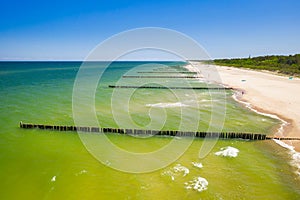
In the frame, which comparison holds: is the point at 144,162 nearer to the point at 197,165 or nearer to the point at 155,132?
the point at 197,165

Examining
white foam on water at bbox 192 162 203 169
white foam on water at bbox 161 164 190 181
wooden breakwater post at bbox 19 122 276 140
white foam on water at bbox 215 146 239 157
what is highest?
wooden breakwater post at bbox 19 122 276 140

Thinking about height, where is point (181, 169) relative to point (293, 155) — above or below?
below

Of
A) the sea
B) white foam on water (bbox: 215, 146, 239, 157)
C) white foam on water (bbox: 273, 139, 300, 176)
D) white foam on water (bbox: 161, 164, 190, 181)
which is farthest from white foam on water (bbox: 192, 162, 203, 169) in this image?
white foam on water (bbox: 273, 139, 300, 176)

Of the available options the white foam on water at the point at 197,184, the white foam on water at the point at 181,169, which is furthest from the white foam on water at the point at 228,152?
the white foam on water at the point at 197,184

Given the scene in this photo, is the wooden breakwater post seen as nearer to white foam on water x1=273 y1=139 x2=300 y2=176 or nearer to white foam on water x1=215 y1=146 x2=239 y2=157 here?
white foam on water x1=273 y1=139 x2=300 y2=176

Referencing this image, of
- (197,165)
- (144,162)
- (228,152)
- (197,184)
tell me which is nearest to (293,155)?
(228,152)

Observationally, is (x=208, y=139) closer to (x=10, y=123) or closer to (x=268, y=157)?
(x=268, y=157)

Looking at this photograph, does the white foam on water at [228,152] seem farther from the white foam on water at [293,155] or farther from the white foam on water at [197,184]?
the white foam on water at [197,184]
